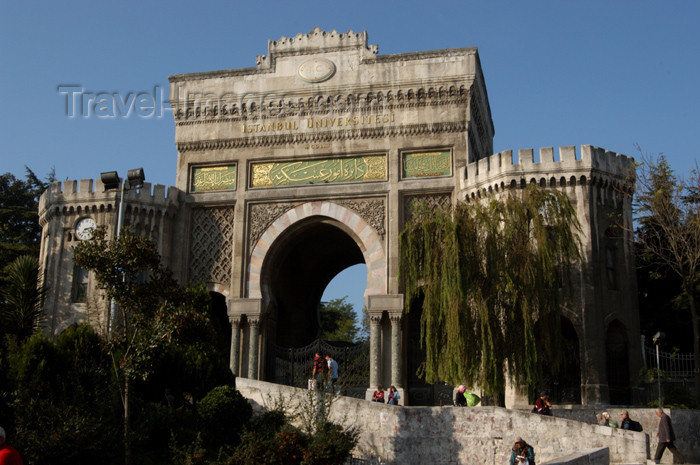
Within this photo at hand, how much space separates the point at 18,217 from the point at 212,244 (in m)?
14.7

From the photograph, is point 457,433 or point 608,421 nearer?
point 457,433

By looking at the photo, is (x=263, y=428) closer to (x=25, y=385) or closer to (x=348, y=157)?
(x=25, y=385)

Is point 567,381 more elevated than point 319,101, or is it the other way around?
point 319,101

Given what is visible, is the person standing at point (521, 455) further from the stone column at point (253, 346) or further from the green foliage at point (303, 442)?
the stone column at point (253, 346)

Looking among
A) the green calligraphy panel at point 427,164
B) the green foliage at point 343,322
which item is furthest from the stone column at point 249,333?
the green foliage at point 343,322

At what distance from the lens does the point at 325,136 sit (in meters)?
27.1

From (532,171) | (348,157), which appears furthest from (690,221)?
(348,157)

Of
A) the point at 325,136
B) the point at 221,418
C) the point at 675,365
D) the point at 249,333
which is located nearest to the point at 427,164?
the point at 325,136

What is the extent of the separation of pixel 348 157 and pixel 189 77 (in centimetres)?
668

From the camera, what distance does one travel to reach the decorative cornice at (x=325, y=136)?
86.6 ft

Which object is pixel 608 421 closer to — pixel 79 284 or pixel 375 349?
pixel 375 349

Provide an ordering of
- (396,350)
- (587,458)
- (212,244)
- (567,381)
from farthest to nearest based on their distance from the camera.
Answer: (212,244), (396,350), (567,381), (587,458)

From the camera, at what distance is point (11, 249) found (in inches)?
1298

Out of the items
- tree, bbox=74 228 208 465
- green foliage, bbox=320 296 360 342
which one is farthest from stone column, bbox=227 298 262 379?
green foliage, bbox=320 296 360 342
